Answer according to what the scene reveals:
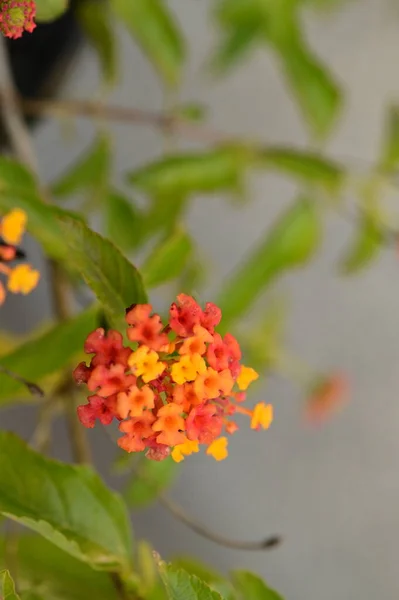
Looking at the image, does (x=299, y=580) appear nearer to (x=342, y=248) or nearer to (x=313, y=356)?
(x=313, y=356)

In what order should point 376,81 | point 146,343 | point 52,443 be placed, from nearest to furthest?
point 146,343 < point 52,443 < point 376,81

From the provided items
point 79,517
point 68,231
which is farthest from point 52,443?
point 68,231

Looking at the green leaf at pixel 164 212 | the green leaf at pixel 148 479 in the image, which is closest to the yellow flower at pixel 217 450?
the green leaf at pixel 148 479

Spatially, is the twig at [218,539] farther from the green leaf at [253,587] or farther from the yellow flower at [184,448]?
the yellow flower at [184,448]

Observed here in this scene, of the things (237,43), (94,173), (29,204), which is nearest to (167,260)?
(29,204)

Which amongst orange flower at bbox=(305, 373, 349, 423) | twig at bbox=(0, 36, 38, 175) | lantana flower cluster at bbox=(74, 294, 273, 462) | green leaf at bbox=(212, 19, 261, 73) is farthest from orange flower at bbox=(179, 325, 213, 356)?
orange flower at bbox=(305, 373, 349, 423)

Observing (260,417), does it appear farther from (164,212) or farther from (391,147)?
(391,147)

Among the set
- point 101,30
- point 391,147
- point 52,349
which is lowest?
point 52,349
